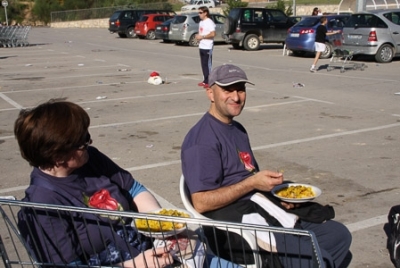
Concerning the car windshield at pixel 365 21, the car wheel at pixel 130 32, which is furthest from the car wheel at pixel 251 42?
the car wheel at pixel 130 32

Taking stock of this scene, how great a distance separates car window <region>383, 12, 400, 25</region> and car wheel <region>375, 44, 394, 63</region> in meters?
0.88

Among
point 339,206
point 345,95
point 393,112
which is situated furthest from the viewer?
point 345,95

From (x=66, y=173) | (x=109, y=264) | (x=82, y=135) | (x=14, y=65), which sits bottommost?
(x=14, y=65)

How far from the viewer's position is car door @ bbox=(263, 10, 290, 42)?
25797 millimetres

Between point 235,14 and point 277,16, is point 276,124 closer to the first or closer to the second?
point 235,14

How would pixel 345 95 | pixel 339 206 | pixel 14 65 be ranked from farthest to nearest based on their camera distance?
pixel 14 65 < pixel 345 95 < pixel 339 206

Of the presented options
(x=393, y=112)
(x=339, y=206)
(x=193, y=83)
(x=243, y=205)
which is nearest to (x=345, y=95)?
(x=393, y=112)

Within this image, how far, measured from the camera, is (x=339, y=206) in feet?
18.2

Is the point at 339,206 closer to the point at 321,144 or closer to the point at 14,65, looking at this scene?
the point at 321,144

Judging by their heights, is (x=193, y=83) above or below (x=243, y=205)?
below

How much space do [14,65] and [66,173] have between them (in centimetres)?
2046

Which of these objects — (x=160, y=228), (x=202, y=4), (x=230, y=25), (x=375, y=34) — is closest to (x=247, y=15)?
(x=230, y=25)

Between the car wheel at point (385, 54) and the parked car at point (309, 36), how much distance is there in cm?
184

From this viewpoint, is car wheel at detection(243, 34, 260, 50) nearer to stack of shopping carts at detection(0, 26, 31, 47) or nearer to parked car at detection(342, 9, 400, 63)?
parked car at detection(342, 9, 400, 63)
